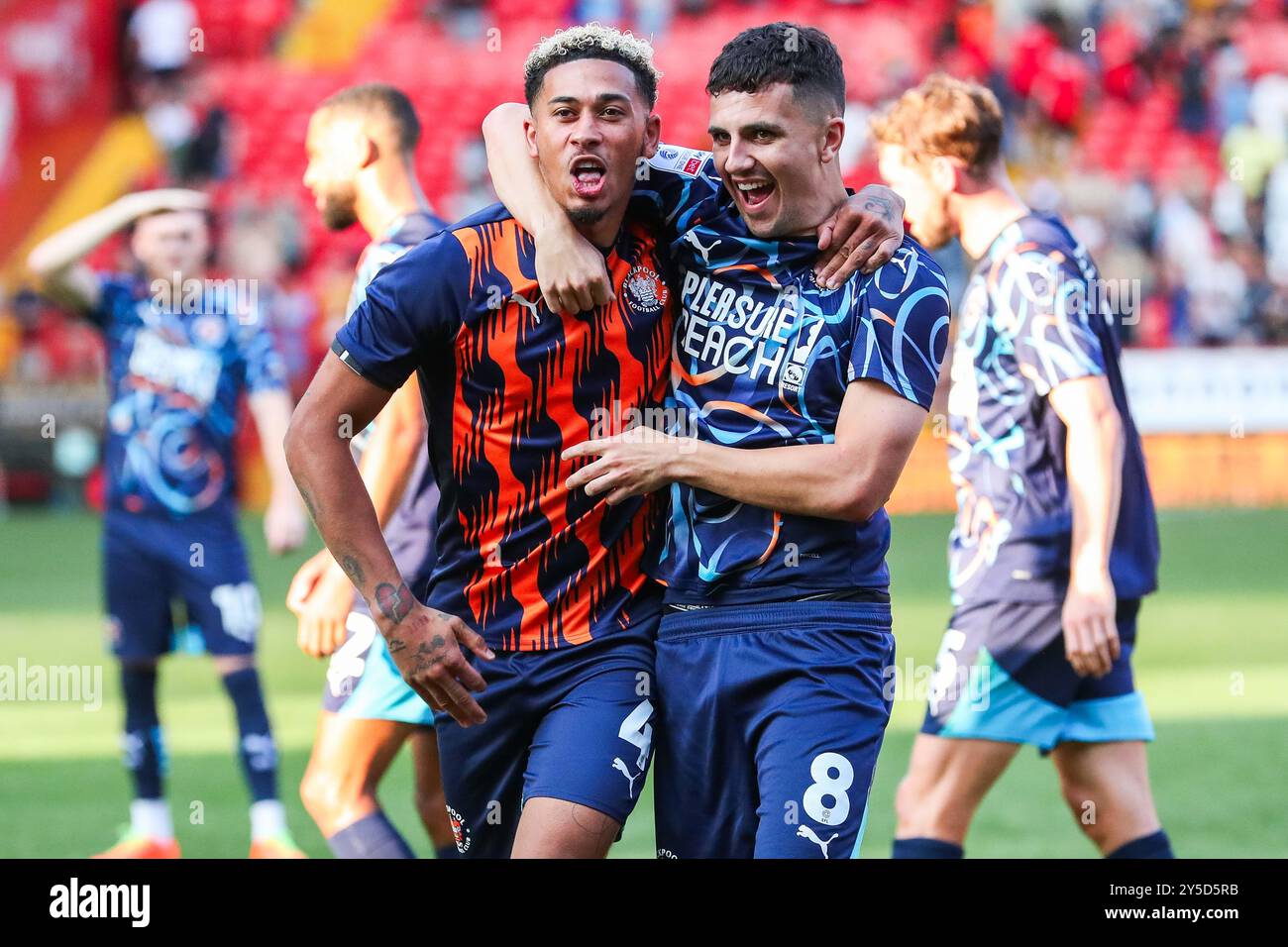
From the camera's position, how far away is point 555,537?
12.1 ft

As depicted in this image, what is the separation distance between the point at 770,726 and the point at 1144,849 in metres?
1.74

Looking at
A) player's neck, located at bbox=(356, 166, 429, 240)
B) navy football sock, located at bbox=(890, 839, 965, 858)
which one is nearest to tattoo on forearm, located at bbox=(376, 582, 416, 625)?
navy football sock, located at bbox=(890, 839, 965, 858)

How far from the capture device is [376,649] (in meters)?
4.86

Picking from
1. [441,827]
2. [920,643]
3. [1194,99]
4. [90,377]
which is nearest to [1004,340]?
[441,827]

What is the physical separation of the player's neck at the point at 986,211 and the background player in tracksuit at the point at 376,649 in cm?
166

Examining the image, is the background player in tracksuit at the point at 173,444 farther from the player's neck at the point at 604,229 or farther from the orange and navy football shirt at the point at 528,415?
the player's neck at the point at 604,229

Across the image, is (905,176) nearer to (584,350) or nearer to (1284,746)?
(584,350)

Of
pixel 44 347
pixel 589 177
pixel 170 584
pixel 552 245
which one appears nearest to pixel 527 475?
pixel 552 245

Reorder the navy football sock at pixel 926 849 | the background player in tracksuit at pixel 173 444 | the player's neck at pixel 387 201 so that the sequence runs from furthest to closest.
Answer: the background player in tracksuit at pixel 173 444
the player's neck at pixel 387 201
the navy football sock at pixel 926 849

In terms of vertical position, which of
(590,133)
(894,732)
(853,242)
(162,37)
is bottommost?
(894,732)

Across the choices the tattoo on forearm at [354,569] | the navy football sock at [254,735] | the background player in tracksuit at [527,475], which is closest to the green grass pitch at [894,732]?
the navy football sock at [254,735]

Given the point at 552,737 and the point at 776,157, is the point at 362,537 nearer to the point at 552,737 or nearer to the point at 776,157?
the point at 552,737

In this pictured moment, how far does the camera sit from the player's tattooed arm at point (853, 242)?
3.60 meters

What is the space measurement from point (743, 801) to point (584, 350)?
106 cm
